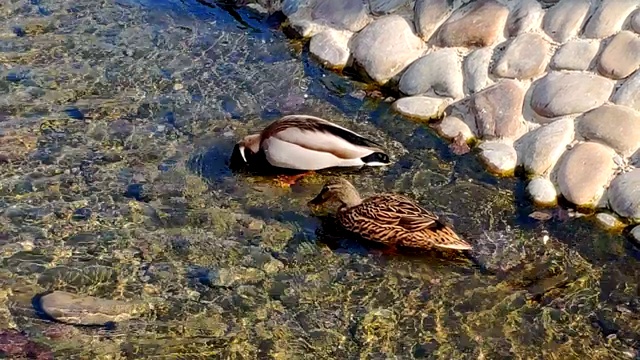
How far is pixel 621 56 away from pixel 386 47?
1.86 m

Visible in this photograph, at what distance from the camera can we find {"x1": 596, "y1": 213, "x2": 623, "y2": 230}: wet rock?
5.58m

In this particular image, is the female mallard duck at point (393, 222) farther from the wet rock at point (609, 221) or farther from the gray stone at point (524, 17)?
the gray stone at point (524, 17)

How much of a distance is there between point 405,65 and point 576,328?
9.63ft

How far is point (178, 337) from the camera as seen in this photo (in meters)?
4.72

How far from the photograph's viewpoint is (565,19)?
6.55 m

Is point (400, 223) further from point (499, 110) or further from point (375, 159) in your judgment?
point (499, 110)

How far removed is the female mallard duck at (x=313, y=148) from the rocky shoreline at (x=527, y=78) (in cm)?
77

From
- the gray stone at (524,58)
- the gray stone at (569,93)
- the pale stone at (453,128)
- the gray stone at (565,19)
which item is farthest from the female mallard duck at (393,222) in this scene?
the gray stone at (565,19)

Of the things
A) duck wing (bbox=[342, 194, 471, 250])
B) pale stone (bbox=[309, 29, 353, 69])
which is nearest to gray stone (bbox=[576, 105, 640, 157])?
duck wing (bbox=[342, 194, 471, 250])

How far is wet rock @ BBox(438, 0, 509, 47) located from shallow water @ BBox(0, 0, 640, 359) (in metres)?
0.76

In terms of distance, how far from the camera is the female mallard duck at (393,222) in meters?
5.30

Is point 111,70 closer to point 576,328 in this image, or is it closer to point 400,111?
point 400,111

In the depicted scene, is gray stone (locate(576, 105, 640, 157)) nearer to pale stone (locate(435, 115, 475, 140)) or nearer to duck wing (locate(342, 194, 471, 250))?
pale stone (locate(435, 115, 475, 140))

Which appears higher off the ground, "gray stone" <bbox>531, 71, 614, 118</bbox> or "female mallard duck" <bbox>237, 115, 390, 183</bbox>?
"gray stone" <bbox>531, 71, 614, 118</bbox>
